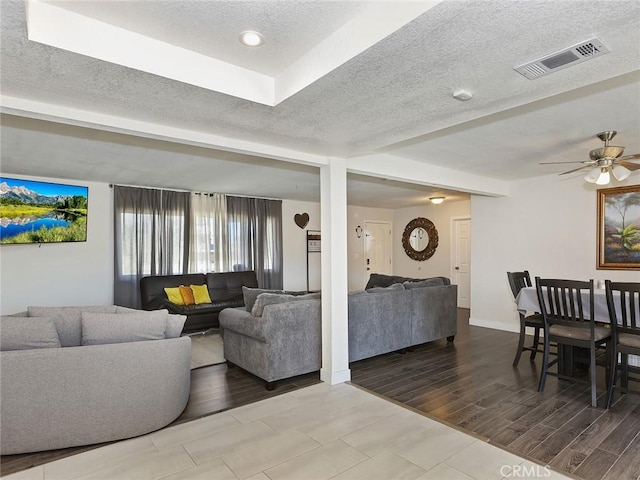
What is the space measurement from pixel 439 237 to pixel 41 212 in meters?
7.72

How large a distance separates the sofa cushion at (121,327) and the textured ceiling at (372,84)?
1458 mm

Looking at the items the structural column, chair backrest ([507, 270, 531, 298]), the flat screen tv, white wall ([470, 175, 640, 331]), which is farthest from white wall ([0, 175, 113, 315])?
white wall ([470, 175, 640, 331])

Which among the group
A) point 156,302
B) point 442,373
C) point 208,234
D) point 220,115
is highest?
point 220,115

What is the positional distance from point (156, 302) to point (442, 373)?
168 inches

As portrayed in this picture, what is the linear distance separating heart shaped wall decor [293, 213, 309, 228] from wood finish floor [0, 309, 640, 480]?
13.8ft

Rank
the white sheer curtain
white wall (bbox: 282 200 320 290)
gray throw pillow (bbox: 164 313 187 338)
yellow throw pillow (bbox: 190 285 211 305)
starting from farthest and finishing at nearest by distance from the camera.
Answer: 1. white wall (bbox: 282 200 320 290)
2. the white sheer curtain
3. yellow throw pillow (bbox: 190 285 211 305)
4. gray throw pillow (bbox: 164 313 187 338)

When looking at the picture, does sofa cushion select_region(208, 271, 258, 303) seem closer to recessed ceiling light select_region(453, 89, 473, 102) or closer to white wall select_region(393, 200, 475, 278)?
white wall select_region(393, 200, 475, 278)

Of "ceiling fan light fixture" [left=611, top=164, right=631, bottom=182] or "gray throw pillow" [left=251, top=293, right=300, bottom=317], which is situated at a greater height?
"ceiling fan light fixture" [left=611, top=164, right=631, bottom=182]

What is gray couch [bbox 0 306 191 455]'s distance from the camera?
93.9 inches

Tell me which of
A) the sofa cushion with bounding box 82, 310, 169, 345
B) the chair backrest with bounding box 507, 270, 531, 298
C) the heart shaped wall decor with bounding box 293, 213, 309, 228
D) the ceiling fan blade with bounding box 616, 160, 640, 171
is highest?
the ceiling fan blade with bounding box 616, 160, 640, 171

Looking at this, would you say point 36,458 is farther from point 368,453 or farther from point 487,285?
point 487,285

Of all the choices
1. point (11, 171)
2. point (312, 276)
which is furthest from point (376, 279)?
point (11, 171)

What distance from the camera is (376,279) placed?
6145 millimetres

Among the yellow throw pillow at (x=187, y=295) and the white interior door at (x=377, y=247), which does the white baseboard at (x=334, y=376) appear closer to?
the yellow throw pillow at (x=187, y=295)
